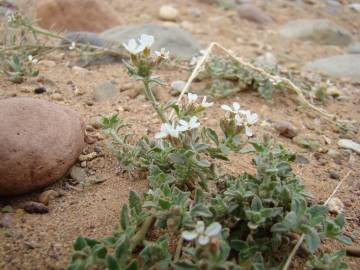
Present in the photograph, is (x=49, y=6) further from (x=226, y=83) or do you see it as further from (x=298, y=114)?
(x=298, y=114)

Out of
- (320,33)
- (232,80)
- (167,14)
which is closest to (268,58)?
(232,80)

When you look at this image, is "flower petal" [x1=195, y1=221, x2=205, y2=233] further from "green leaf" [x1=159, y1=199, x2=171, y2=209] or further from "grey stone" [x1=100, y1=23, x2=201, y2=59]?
"grey stone" [x1=100, y1=23, x2=201, y2=59]

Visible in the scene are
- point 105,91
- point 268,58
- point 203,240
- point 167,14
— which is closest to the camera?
point 203,240

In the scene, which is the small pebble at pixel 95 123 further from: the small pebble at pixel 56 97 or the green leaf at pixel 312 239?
the green leaf at pixel 312 239

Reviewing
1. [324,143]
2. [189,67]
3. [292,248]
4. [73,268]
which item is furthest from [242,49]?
[73,268]

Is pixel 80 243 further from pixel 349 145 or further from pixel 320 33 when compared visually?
pixel 320 33

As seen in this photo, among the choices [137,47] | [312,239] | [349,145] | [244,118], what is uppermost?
[137,47]
